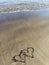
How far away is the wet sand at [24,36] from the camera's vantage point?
2.46 metres

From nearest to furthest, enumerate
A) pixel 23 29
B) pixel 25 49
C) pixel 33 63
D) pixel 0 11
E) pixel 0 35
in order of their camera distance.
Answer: pixel 33 63 < pixel 25 49 < pixel 0 35 < pixel 23 29 < pixel 0 11

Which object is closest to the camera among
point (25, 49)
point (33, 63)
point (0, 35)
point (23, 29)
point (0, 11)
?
point (33, 63)

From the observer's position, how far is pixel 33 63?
2336 mm

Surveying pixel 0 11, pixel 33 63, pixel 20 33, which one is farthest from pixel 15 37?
pixel 0 11

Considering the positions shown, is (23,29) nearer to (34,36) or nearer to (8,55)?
(34,36)

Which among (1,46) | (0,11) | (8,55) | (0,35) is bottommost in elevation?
(8,55)

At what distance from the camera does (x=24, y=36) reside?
3.16 metres

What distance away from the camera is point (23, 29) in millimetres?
3477

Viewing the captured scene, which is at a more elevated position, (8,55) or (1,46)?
(1,46)

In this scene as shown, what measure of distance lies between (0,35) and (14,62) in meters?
0.88

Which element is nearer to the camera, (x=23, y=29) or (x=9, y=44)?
(x=9, y=44)

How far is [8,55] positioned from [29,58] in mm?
303

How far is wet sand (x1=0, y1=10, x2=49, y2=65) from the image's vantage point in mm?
2455

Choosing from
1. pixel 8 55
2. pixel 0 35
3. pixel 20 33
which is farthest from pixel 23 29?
pixel 8 55
